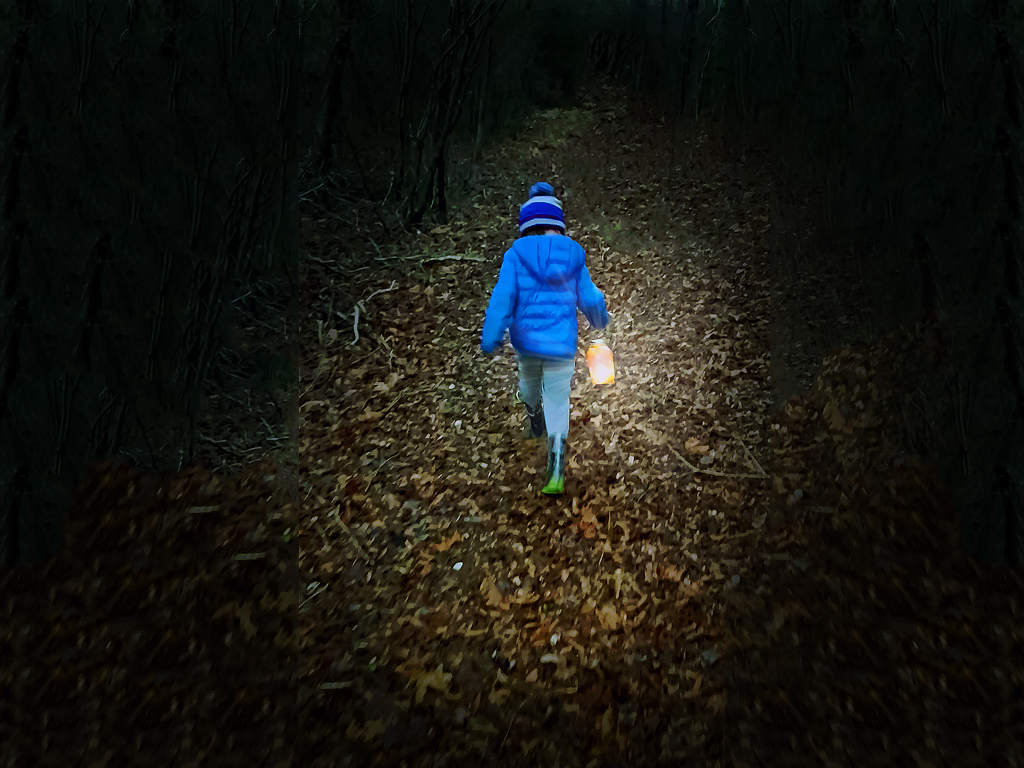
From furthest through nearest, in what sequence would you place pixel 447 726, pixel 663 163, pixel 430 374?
pixel 663 163 → pixel 430 374 → pixel 447 726

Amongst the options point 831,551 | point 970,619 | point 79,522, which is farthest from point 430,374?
point 970,619

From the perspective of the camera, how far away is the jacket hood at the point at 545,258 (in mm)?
2359

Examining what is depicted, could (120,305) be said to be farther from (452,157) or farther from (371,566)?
(452,157)

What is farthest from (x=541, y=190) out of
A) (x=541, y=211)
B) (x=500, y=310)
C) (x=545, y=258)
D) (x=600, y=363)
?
(x=600, y=363)

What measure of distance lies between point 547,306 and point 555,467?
0.81 metres

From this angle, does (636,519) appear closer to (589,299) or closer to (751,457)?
(751,457)

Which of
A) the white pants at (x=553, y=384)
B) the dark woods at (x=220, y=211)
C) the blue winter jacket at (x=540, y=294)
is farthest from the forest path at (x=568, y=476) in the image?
the dark woods at (x=220, y=211)

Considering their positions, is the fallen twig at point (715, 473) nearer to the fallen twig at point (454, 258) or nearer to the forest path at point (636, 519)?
the forest path at point (636, 519)

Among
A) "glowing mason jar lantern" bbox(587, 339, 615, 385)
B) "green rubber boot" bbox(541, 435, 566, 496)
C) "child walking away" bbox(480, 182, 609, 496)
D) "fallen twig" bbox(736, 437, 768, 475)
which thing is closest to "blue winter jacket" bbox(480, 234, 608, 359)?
"child walking away" bbox(480, 182, 609, 496)

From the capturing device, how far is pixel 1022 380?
5.36 feet

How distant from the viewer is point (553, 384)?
2.40 m

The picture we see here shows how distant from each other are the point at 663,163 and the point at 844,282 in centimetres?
123

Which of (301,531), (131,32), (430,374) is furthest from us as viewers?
(430,374)

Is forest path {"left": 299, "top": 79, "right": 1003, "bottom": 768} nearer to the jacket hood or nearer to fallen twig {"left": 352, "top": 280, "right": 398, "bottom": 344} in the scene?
fallen twig {"left": 352, "top": 280, "right": 398, "bottom": 344}
